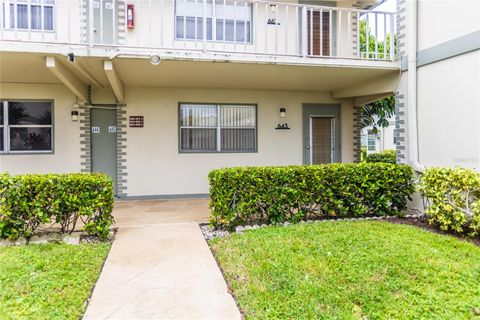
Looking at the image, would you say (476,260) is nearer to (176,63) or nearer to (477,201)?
(477,201)

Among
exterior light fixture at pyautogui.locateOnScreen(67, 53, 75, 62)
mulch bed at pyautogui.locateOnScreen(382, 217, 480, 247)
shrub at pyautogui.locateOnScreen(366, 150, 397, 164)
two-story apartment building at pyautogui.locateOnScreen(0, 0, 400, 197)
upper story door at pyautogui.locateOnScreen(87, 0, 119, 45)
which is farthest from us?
shrub at pyautogui.locateOnScreen(366, 150, 397, 164)

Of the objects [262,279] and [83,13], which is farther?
[83,13]

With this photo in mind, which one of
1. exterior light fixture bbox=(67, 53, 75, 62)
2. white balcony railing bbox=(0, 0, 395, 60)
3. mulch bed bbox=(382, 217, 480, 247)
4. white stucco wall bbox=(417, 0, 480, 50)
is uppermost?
white balcony railing bbox=(0, 0, 395, 60)

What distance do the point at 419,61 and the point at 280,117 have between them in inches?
146

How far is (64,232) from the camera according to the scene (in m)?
4.75

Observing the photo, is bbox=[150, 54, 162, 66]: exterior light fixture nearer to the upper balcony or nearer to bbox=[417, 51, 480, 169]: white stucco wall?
the upper balcony

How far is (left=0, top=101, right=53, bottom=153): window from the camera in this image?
7.66 m

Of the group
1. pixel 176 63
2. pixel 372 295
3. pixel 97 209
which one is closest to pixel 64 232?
pixel 97 209

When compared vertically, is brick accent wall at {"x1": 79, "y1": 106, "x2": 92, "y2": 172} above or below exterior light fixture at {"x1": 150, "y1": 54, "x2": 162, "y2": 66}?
below

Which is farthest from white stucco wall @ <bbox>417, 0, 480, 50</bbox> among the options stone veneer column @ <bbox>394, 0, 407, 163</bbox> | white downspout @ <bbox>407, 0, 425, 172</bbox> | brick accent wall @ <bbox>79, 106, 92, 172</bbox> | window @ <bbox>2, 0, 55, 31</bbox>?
window @ <bbox>2, 0, 55, 31</bbox>

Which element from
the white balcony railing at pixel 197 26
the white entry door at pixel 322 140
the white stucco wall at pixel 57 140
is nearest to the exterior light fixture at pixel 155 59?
the white balcony railing at pixel 197 26

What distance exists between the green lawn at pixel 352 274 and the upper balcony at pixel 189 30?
344 cm

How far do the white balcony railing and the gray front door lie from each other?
68.6 inches

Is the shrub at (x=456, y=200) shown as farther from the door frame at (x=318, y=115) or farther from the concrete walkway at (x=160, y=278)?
the door frame at (x=318, y=115)
